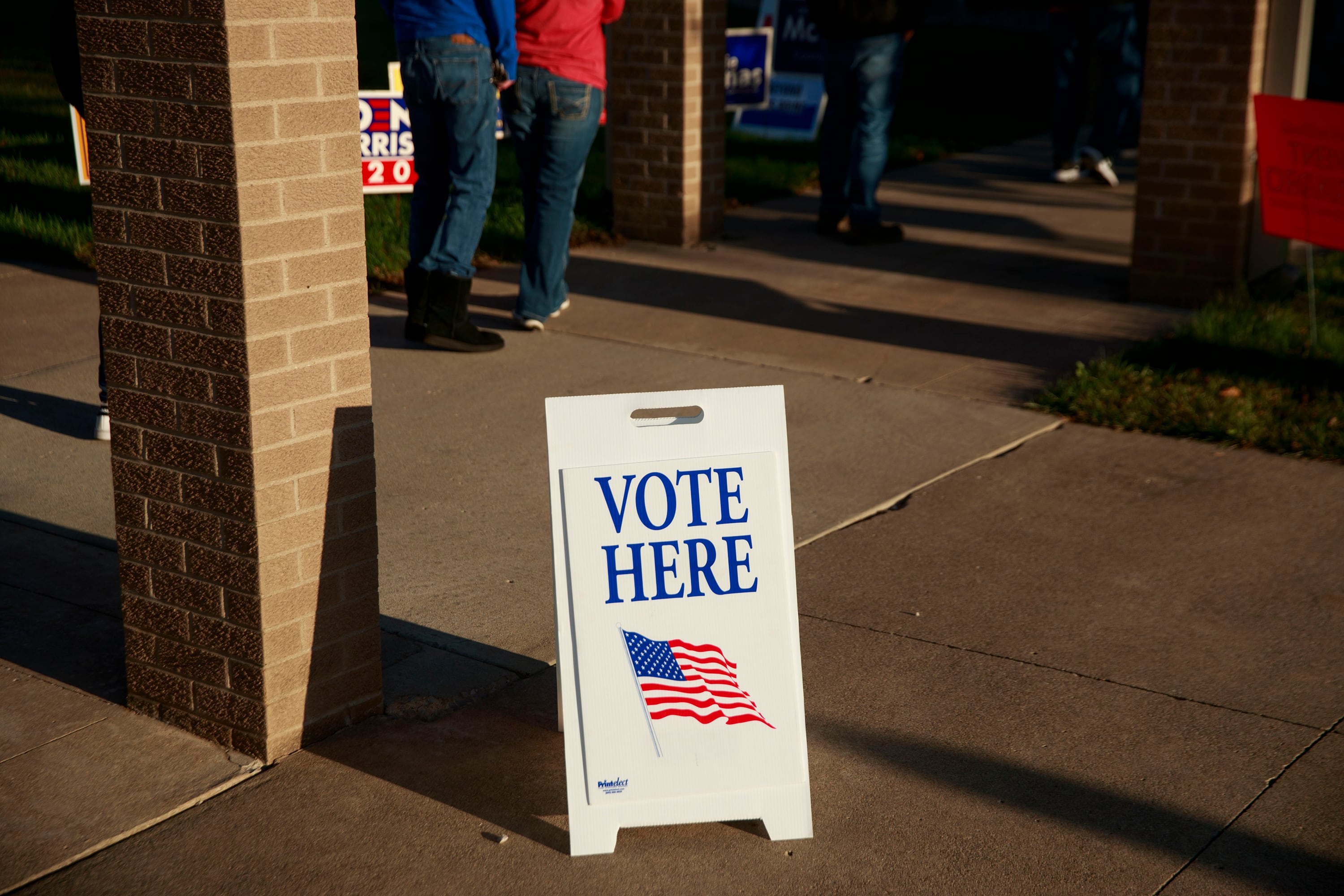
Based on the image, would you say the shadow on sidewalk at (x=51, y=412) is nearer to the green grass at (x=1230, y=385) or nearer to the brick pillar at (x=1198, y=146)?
the green grass at (x=1230, y=385)

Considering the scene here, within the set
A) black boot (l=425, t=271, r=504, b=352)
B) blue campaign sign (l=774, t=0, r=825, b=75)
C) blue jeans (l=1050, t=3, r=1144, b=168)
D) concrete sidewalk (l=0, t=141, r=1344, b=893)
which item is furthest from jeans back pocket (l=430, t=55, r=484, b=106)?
blue campaign sign (l=774, t=0, r=825, b=75)

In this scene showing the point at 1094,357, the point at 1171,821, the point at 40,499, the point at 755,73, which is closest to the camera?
the point at 1171,821

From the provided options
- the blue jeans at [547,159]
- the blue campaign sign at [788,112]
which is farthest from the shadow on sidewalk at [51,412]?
the blue campaign sign at [788,112]

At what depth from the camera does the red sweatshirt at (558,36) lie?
21.5 ft

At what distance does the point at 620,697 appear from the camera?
9.85 ft

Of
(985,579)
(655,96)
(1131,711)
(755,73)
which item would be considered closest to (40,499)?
(985,579)

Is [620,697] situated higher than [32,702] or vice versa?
[620,697]

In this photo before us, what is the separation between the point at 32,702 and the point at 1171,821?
2.69 meters

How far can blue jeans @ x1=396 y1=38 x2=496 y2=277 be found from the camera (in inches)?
243

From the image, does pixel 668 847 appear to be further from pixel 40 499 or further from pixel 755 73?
pixel 755 73

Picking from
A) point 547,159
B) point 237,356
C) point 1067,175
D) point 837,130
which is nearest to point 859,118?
point 837,130

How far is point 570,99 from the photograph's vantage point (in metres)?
6.64

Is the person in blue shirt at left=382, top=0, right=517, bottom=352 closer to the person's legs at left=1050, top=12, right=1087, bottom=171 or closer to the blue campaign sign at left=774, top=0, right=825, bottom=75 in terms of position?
the person's legs at left=1050, top=12, right=1087, bottom=171

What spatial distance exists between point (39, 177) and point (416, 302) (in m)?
Result: 4.33
